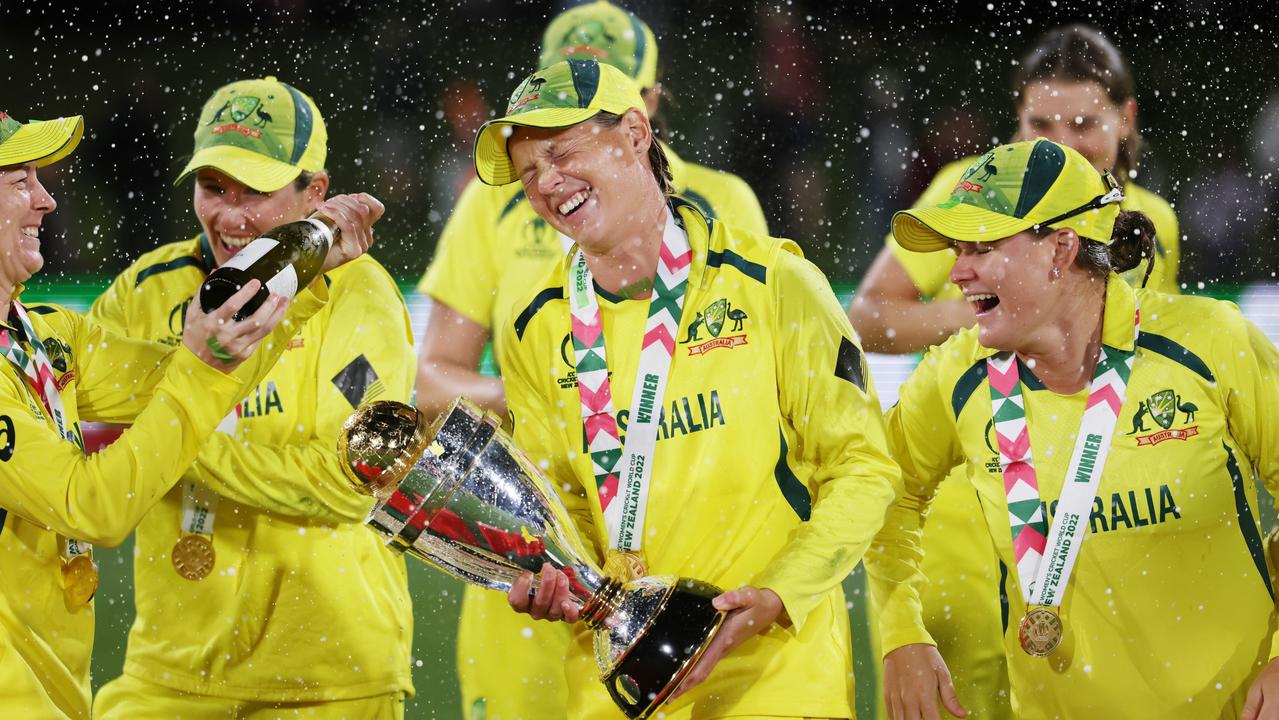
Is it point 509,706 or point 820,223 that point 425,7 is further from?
point 509,706

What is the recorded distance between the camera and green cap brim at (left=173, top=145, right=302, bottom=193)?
3455 mm

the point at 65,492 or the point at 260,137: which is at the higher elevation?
the point at 260,137

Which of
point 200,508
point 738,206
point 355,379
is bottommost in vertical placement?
point 200,508

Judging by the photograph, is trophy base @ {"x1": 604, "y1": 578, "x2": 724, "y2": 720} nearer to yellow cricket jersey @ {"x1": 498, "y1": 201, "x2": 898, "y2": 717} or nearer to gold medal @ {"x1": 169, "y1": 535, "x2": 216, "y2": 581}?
yellow cricket jersey @ {"x1": 498, "y1": 201, "x2": 898, "y2": 717}

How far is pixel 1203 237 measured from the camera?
26.8 ft

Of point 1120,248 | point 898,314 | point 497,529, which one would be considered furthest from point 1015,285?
point 898,314

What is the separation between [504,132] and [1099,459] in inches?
48.6

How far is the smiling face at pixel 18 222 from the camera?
2650 mm

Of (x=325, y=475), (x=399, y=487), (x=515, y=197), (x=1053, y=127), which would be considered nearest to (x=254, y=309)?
(x=399, y=487)

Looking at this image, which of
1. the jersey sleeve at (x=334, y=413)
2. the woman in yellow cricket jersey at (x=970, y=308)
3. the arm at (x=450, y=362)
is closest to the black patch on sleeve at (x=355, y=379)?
the jersey sleeve at (x=334, y=413)

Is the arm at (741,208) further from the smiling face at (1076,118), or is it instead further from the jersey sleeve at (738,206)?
the smiling face at (1076,118)

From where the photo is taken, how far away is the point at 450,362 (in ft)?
13.9

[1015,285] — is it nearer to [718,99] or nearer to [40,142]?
[40,142]

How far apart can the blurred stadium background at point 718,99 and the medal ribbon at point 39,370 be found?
553 centimetres
